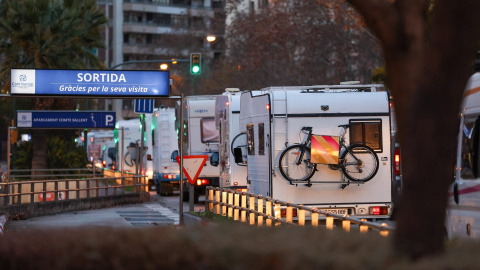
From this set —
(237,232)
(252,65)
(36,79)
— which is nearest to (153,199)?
(36,79)

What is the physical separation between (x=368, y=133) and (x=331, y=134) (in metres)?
0.72

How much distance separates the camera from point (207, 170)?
30.4 meters

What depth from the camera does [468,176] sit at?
12.1 m

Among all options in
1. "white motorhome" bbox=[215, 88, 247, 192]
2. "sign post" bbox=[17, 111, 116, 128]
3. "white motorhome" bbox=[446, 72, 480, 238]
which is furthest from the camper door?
"sign post" bbox=[17, 111, 116, 128]

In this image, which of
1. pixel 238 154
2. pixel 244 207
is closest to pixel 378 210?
pixel 244 207

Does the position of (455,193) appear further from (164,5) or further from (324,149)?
(164,5)

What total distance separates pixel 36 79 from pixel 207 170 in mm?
9316

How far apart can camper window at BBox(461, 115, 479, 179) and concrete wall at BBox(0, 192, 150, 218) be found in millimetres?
14178

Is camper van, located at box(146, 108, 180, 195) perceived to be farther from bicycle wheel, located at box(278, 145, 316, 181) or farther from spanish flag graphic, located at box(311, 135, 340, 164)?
spanish flag graphic, located at box(311, 135, 340, 164)

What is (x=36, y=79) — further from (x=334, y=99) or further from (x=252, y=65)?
(x=252, y=65)

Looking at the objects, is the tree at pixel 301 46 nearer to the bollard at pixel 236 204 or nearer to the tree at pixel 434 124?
the bollard at pixel 236 204

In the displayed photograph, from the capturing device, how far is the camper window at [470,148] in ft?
39.4

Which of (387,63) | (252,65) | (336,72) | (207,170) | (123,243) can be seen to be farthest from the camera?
(252,65)

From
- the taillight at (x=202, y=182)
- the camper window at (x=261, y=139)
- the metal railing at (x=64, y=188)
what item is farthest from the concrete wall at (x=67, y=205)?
the camper window at (x=261, y=139)
